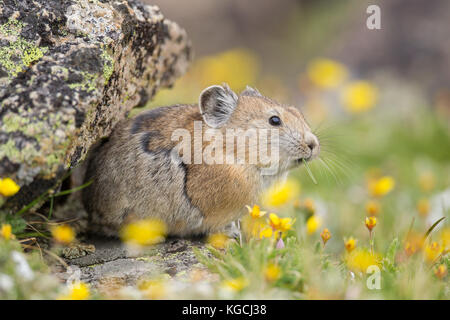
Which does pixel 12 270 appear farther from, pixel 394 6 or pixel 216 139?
pixel 394 6

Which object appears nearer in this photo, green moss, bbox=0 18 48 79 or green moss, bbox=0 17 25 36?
green moss, bbox=0 18 48 79

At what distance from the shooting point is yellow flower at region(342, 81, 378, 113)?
11.9 meters

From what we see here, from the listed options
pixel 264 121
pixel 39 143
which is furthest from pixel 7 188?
pixel 264 121

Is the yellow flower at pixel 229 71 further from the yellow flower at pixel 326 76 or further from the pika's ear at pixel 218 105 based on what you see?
the pika's ear at pixel 218 105

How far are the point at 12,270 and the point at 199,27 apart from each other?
54.3 ft

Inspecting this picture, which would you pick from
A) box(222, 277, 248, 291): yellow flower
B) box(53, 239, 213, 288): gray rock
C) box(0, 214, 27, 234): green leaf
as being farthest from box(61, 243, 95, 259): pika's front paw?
box(222, 277, 248, 291): yellow flower

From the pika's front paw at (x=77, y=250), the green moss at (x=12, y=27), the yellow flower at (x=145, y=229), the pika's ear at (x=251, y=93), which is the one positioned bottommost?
Result: the pika's front paw at (x=77, y=250)

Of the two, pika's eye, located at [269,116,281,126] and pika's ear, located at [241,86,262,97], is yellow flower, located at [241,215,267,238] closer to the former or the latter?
pika's eye, located at [269,116,281,126]

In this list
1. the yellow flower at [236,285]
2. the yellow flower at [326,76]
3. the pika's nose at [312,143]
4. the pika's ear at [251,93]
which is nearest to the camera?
the yellow flower at [236,285]

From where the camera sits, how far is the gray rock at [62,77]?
4508mm

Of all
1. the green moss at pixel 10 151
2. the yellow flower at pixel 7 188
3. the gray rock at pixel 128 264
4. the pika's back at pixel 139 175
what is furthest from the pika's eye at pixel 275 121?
the yellow flower at pixel 7 188

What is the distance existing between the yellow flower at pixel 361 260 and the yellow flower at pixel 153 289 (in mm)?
1672

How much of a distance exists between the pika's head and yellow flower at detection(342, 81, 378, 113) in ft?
20.6

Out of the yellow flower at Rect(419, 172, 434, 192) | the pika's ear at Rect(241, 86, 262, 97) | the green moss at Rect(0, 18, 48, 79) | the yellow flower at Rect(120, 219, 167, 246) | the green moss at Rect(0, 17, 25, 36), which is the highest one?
the green moss at Rect(0, 17, 25, 36)
